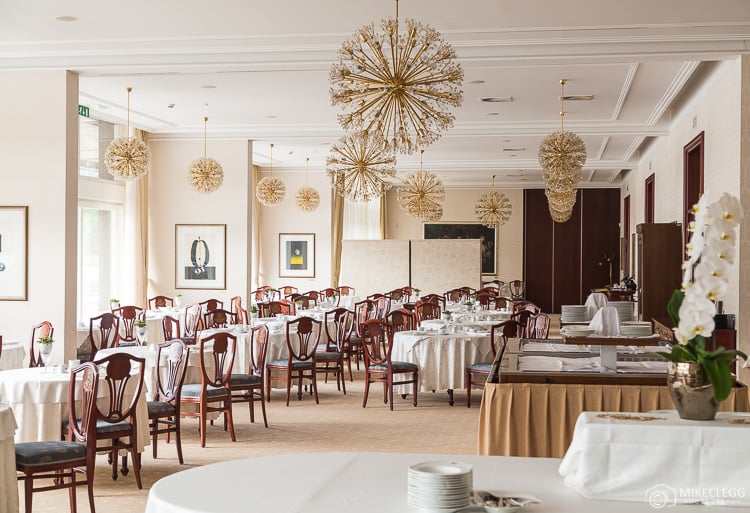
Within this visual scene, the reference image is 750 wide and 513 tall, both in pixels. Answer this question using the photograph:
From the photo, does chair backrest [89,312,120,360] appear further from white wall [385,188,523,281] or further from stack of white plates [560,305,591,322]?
white wall [385,188,523,281]

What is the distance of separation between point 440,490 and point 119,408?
4.69 metres

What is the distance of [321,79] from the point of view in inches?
457

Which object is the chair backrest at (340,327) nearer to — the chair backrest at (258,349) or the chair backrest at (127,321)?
the chair backrest at (258,349)

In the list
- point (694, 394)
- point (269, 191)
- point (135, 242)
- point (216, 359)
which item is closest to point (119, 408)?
point (216, 359)

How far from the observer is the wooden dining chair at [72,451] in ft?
18.2

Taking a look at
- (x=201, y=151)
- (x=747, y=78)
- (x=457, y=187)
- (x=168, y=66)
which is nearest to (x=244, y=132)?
(x=201, y=151)

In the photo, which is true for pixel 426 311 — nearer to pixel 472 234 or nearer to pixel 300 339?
pixel 300 339

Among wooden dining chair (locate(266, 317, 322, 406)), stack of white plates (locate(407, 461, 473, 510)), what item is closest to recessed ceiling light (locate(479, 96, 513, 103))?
wooden dining chair (locate(266, 317, 322, 406))

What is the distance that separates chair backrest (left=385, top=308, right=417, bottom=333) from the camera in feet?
37.1

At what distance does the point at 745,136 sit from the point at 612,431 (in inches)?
287

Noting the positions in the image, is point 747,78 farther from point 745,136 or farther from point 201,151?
point 201,151

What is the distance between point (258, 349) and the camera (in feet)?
33.9

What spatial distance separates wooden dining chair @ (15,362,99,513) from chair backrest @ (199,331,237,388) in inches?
61.7

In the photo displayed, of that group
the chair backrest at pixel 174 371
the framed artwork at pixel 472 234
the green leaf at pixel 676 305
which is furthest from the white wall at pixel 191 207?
the green leaf at pixel 676 305
